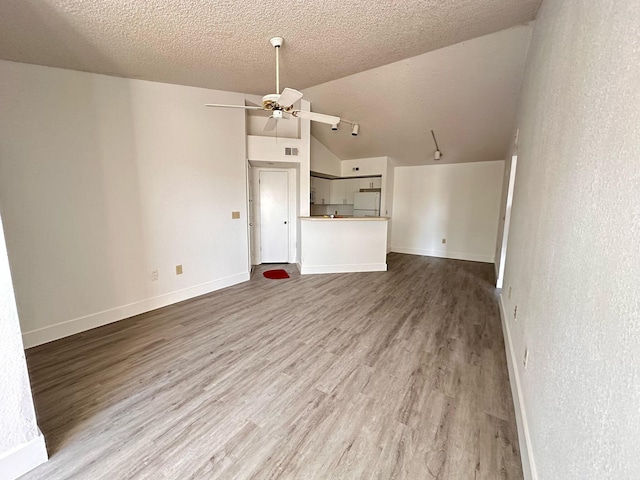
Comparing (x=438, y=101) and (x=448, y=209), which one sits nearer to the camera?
(x=438, y=101)

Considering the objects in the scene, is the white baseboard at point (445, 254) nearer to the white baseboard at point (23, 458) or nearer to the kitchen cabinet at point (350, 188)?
the kitchen cabinet at point (350, 188)

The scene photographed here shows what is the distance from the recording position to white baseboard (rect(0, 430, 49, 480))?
50.3 inches

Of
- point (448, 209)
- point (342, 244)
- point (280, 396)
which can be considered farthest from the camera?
point (448, 209)

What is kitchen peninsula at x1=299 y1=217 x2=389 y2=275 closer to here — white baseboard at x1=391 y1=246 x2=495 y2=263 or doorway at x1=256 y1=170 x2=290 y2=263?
doorway at x1=256 y1=170 x2=290 y2=263

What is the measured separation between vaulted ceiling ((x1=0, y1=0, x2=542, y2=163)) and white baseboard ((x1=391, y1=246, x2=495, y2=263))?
326 centimetres

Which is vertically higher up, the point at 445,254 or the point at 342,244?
the point at 342,244

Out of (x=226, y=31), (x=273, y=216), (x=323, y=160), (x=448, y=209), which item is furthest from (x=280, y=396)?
(x=448, y=209)

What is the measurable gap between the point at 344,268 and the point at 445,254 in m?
2.83

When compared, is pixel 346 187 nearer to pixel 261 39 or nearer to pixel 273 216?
pixel 273 216

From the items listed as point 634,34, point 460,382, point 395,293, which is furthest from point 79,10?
point 395,293

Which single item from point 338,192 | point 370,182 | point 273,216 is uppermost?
point 370,182

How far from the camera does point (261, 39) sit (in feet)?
8.20

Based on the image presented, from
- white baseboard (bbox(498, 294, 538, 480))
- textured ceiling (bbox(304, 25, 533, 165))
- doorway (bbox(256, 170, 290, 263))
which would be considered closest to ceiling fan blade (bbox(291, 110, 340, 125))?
textured ceiling (bbox(304, 25, 533, 165))

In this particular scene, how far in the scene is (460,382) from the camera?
6.59ft
